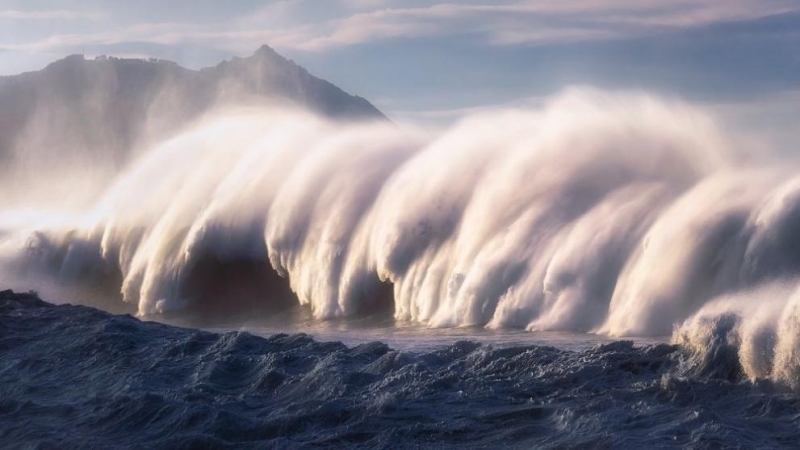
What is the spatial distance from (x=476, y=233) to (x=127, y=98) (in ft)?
125

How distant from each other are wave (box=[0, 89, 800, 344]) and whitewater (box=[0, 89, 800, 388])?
42 millimetres

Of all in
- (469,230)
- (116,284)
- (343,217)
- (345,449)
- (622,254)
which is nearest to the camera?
(345,449)

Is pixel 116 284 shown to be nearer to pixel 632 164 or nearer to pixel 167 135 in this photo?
pixel 632 164

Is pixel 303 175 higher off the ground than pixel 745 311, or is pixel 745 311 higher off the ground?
pixel 303 175

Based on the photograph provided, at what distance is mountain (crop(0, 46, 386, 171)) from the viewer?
1871 inches

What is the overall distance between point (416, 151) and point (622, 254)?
7.64 meters

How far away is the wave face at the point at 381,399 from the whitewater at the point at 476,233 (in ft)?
3.19

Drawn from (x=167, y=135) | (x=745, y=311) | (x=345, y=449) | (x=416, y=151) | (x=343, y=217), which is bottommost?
(x=345, y=449)

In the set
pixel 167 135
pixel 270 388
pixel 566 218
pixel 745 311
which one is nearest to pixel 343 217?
pixel 566 218

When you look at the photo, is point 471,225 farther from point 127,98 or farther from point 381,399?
point 127,98

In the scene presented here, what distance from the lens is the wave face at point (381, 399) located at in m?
8.40

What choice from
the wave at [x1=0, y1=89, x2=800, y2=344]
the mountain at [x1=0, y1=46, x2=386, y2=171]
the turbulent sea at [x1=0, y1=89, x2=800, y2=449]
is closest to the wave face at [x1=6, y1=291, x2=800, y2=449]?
the turbulent sea at [x1=0, y1=89, x2=800, y2=449]

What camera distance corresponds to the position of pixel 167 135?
47.8m

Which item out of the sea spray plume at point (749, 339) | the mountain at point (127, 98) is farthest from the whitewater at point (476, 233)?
the mountain at point (127, 98)
